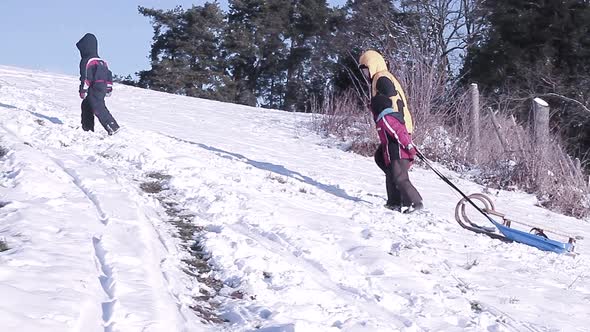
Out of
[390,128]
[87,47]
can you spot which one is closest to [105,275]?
[390,128]

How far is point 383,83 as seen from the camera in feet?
A: 24.9

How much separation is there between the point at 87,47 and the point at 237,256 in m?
6.93

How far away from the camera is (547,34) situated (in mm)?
22859

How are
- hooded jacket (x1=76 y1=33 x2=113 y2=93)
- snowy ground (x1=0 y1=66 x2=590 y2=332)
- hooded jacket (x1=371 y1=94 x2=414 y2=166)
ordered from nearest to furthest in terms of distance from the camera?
1. snowy ground (x1=0 y1=66 x2=590 y2=332)
2. hooded jacket (x1=371 y1=94 x2=414 y2=166)
3. hooded jacket (x1=76 y1=33 x2=113 y2=93)

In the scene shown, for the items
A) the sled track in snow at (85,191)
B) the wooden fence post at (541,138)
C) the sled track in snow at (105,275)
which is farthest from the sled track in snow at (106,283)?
the wooden fence post at (541,138)

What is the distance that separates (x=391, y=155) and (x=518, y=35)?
1795cm

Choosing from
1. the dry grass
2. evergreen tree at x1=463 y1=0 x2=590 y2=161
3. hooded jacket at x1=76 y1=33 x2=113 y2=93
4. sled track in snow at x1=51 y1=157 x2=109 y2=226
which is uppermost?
evergreen tree at x1=463 y1=0 x2=590 y2=161

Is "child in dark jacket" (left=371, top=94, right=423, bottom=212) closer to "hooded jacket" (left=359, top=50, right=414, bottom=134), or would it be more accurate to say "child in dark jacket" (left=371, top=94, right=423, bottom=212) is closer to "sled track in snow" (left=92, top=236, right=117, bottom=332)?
"hooded jacket" (left=359, top=50, right=414, bottom=134)

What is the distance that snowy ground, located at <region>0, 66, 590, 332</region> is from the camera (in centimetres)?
366

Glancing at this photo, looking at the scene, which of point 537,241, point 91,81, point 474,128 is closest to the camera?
point 537,241

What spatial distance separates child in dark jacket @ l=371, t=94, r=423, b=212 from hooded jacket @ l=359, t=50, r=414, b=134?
0.06 meters

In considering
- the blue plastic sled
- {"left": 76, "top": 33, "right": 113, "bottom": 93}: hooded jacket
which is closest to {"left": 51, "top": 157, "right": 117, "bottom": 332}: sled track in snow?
the blue plastic sled

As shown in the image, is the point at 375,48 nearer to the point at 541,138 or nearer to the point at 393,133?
the point at 541,138

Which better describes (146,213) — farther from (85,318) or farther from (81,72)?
(81,72)
